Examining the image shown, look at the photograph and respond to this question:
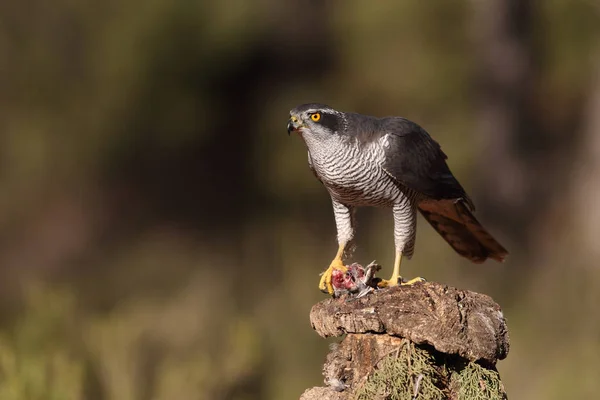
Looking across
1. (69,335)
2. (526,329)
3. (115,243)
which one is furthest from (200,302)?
(115,243)

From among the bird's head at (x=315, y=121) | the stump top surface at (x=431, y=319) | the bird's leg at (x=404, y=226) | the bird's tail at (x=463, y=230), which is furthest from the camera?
the bird's tail at (x=463, y=230)

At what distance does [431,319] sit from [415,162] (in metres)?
0.93

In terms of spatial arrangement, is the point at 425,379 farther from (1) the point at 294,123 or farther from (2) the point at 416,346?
(1) the point at 294,123

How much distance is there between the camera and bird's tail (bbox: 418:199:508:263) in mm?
3525

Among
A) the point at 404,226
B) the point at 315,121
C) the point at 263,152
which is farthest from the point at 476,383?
the point at 263,152

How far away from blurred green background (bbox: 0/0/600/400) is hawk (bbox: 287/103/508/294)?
2.35 m

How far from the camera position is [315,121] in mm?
3084

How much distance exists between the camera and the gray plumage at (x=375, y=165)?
121 inches

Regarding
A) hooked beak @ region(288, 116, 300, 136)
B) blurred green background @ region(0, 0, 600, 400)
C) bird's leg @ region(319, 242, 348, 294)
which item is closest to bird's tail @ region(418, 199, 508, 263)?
bird's leg @ region(319, 242, 348, 294)

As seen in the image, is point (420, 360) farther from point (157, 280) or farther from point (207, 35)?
point (207, 35)

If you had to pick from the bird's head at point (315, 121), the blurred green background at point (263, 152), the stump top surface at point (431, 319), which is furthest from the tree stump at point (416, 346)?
the blurred green background at point (263, 152)

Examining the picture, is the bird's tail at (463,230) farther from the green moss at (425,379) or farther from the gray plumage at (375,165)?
the green moss at (425,379)

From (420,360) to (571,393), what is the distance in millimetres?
2997

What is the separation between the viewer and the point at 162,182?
12.8 meters
